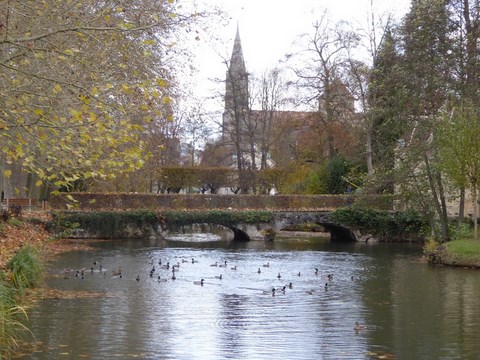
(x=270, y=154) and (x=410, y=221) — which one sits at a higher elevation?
(x=270, y=154)

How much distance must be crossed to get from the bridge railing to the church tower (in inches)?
367

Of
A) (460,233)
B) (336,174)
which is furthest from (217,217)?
(460,233)

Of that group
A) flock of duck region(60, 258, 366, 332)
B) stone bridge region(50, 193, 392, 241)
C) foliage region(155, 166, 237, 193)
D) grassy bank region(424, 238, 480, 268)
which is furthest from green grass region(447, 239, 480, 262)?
foliage region(155, 166, 237, 193)

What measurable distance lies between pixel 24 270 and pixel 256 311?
5339mm

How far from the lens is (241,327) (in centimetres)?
1319

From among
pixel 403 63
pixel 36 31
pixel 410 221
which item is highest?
pixel 403 63

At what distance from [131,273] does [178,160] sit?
1759 inches

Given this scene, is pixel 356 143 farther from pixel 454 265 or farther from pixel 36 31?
pixel 36 31

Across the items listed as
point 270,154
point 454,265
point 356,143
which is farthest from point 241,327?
point 270,154

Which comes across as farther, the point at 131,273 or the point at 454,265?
the point at 454,265

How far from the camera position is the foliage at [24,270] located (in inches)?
605

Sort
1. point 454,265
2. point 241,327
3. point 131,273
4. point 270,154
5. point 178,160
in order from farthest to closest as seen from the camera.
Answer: point 178,160 → point 270,154 → point 454,265 → point 131,273 → point 241,327

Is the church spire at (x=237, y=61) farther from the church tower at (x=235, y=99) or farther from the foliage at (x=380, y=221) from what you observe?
the foliage at (x=380, y=221)

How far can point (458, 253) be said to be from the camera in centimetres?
2553
